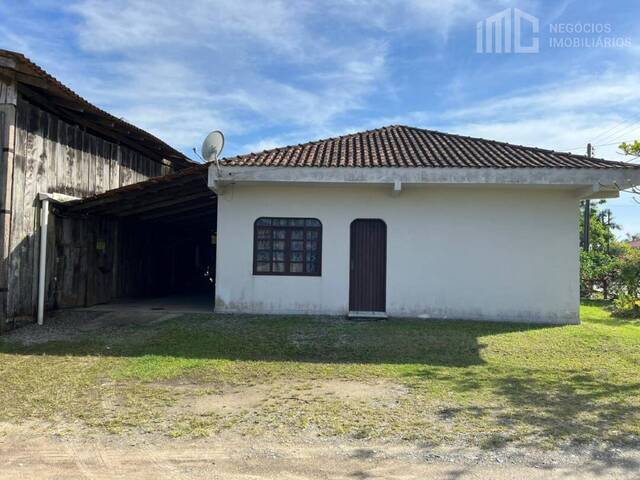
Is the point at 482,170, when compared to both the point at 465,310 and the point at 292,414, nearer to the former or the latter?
the point at 465,310

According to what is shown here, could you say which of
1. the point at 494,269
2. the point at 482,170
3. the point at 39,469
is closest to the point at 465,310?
the point at 494,269

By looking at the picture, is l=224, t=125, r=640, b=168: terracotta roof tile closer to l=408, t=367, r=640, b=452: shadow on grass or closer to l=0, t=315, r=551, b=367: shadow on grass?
l=0, t=315, r=551, b=367: shadow on grass

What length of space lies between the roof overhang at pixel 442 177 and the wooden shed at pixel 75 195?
104 centimetres

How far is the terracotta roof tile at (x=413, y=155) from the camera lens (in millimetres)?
10234

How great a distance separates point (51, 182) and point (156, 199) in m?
2.34

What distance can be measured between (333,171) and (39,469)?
297 inches

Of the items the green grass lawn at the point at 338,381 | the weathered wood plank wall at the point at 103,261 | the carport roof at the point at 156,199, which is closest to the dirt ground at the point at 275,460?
the green grass lawn at the point at 338,381

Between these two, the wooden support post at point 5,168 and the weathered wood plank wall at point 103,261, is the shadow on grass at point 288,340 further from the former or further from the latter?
the weathered wood plank wall at point 103,261

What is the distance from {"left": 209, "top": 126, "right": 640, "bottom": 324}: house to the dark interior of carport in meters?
1.75

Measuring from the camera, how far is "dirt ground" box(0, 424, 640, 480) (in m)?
3.67

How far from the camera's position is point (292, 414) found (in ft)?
16.3

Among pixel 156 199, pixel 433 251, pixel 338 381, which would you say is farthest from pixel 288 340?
pixel 156 199

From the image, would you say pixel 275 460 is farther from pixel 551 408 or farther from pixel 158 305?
pixel 158 305

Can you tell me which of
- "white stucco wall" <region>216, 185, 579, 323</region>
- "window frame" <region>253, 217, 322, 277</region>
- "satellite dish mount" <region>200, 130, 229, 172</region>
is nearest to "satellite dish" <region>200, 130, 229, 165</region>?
"satellite dish mount" <region>200, 130, 229, 172</region>
